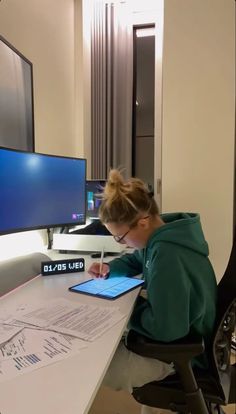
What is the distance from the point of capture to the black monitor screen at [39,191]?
1313 millimetres

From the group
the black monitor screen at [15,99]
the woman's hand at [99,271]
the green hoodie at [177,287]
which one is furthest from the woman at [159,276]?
the black monitor screen at [15,99]

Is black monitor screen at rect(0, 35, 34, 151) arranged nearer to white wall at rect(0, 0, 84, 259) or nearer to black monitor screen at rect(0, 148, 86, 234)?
white wall at rect(0, 0, 84, 259)

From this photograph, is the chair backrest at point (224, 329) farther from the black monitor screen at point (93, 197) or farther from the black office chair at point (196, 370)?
the black monitor screen at point (93, 197)

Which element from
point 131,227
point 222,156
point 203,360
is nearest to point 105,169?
point 222,156

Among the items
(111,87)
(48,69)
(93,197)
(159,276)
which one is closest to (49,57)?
(48,69)

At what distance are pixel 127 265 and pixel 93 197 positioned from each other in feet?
2.03

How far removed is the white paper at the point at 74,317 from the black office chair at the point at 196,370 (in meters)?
0.13

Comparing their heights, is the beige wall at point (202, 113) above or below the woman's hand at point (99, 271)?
above

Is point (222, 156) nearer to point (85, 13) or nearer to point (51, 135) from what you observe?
point (51, 135)

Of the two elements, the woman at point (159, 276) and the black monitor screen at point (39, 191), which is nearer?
the woman at point (159, 276)

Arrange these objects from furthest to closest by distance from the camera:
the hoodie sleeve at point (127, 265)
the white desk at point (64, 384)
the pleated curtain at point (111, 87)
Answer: the pleated curtain at point (111, 87) < the hoodie sleeve at point (127, 265) < the white desk at point (64, 384)

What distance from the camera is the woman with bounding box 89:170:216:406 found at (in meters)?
0.95

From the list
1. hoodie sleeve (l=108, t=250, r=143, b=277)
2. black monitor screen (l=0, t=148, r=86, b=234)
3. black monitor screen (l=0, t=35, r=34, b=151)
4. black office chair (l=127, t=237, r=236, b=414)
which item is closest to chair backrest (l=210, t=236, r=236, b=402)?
black office chair (l=127, t=237, r=236, b=414)

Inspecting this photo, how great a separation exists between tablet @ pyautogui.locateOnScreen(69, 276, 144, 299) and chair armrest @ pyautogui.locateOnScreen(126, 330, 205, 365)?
7.6 inches
